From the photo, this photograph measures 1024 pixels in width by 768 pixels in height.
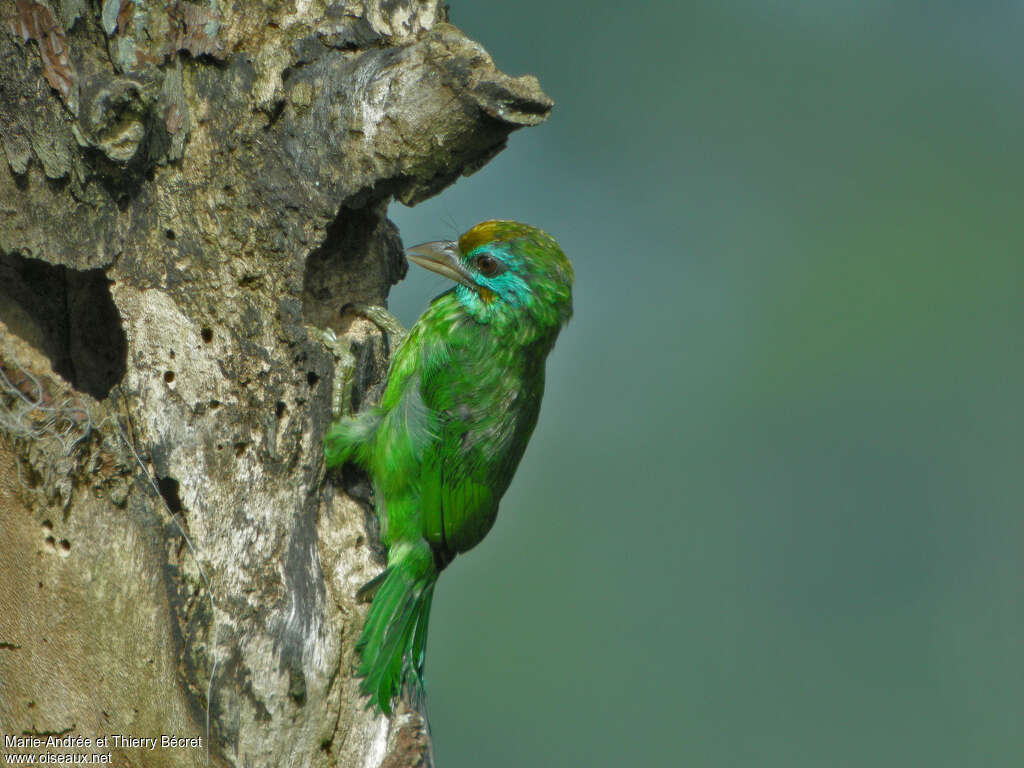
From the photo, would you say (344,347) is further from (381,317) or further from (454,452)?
(454,452)

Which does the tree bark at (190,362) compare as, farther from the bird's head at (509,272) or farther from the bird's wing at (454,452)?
the bird's head at (509,272)

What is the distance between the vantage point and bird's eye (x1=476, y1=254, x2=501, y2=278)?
10.3 feet

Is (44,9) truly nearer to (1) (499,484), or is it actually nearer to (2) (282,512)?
(2) (282,512)

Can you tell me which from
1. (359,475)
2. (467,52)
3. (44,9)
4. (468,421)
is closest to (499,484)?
(468,421)

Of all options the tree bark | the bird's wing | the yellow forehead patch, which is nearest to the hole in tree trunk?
the tree bark

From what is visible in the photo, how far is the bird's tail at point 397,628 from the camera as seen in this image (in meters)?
2.59

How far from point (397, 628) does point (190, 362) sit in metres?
0.92

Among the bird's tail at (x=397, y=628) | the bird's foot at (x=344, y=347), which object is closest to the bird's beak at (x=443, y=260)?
the bird's foot at (x=344, y=347)

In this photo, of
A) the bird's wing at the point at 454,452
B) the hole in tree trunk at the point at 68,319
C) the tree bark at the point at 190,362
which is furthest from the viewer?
the bird's wing at the point at 454,452

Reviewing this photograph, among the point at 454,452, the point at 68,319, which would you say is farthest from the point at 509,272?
the point at 68,319

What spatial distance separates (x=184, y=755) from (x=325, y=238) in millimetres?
1329

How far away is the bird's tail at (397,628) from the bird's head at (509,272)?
80 cm

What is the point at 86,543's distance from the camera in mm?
2496

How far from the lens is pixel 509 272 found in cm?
314
